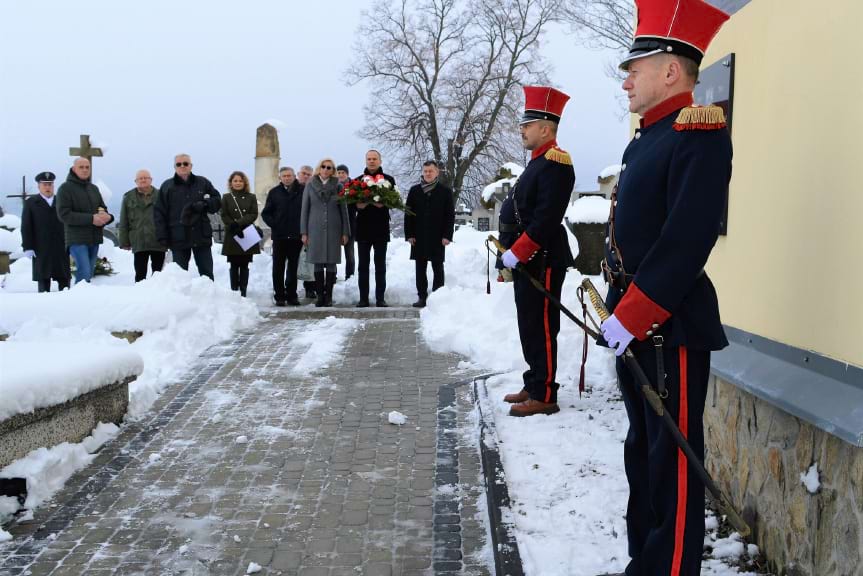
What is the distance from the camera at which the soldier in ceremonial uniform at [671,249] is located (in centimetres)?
287

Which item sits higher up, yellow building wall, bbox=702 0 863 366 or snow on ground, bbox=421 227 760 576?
yellow building wall, bbox=702 0 863 366

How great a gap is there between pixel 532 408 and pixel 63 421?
2936 millimetres

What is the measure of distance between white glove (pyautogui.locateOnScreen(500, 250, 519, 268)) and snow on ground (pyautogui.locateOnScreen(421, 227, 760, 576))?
1.05 metres

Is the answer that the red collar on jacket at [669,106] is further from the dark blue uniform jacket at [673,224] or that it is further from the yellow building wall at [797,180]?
the yellow building wall at [797,180]

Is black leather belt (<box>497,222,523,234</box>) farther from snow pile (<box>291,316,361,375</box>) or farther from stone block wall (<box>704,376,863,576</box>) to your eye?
snow pile (<box>291,316,361,375</box>)

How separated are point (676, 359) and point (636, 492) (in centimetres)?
61

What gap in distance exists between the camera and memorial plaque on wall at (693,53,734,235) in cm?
428

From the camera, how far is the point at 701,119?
289 cm

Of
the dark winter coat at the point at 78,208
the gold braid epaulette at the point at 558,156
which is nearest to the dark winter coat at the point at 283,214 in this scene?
the dark winter coat at the point at 78,208

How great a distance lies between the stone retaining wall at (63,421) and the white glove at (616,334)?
3162 mm

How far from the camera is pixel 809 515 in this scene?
10.5 feet

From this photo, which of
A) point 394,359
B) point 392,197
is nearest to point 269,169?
point 392,197

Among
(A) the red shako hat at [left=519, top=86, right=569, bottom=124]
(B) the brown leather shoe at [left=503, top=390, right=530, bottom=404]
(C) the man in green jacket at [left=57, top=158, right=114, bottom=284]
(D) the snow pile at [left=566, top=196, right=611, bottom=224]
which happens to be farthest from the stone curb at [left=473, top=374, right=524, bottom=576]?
(D) the snow pile at [left=566, top=196, right=611, bottom=224]

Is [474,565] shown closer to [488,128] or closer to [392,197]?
[392,197]
